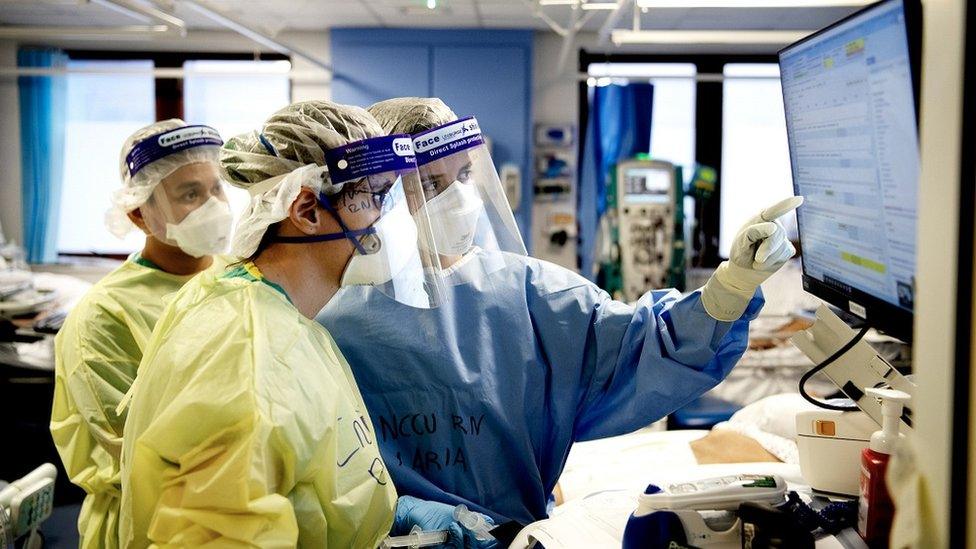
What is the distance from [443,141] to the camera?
5.56ft

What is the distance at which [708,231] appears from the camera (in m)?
6.88

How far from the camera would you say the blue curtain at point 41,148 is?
673 centimetres

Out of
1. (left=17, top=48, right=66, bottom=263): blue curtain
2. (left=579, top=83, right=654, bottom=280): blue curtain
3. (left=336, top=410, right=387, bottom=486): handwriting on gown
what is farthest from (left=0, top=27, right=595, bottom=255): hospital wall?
(left=336, top=410, right=387, bottom=486): handwriting on gown

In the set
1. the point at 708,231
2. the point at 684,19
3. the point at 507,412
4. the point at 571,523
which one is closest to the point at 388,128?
the point at 507,412

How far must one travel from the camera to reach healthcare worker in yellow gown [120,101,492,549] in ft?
3.71

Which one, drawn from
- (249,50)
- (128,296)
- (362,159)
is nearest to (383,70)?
(249,50)

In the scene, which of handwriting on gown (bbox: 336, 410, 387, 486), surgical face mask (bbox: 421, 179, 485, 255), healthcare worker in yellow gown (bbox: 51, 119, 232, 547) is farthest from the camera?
healthcare worker in yellow gown (bbox: 51, 119, 232, 547)

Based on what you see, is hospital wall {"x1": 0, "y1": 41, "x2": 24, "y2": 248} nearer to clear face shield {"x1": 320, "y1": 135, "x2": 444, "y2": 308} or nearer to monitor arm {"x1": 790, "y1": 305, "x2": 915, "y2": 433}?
clear face shield {"x1": 320, "y1": 135, "x2": 444, "y2": 308}

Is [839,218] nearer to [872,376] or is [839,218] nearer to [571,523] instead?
[872,376]

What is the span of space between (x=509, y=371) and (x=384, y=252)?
1.39 feet

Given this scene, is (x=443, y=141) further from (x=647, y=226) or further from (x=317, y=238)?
(x=647, y=226)

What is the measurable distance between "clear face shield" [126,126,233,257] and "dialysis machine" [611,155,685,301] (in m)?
3.76

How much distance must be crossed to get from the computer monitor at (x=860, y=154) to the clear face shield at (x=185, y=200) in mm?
1608

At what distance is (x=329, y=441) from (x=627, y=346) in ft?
2.44
